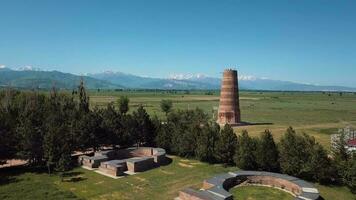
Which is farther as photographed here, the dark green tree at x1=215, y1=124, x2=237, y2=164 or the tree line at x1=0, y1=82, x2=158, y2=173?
the dark green tree at x1=215, y1=124, x2=237, y2=164

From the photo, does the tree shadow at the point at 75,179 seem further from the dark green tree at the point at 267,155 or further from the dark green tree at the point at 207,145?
the dark green tree at the point at 267,155

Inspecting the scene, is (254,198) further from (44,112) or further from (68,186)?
(44,112)

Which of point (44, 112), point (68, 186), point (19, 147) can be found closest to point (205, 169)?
point (68, 186)

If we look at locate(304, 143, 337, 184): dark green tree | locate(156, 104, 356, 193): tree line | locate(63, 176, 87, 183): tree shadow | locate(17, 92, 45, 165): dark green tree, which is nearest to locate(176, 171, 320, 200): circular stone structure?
locate(304, 143, 337, 184): dark green tree

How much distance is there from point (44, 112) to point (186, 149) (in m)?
19.3

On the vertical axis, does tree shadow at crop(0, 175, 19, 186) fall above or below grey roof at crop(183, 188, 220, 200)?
below

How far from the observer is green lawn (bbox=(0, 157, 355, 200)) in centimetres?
2650

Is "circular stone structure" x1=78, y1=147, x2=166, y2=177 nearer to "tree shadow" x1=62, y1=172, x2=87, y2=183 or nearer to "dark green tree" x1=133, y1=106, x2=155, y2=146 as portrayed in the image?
"tree shadow" x1=62, y1=172, x2=87, y2=183

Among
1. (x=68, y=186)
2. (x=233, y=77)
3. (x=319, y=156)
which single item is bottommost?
(x=68, y=186)

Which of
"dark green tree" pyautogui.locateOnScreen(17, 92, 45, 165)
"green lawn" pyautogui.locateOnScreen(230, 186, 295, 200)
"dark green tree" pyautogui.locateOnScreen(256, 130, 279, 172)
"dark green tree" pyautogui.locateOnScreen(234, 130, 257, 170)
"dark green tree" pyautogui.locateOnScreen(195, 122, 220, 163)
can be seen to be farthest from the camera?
"dark green tree" pyautogui.locateOnScreen(195, 122, 220, 163)

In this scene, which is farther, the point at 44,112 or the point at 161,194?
the point at 44,112

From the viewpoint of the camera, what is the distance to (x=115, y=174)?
32.7 m

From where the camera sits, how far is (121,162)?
34.5 metres

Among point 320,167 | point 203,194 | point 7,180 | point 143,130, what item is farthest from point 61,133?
point 320,167
